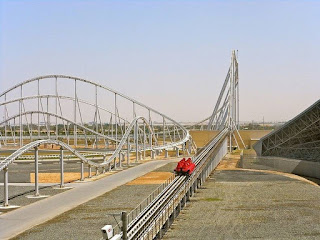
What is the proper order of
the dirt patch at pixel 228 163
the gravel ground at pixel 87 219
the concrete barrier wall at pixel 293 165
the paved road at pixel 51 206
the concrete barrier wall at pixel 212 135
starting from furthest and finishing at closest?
the concrete barrier wall at pixel 212 135 → the dirt patch at pixel 228 163 → the concrete barrier wall at pixel 293 165 → the paved road at pixel 51 206 → the gravel ground at pixel 87 219

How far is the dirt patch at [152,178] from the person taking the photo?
49.0 meters

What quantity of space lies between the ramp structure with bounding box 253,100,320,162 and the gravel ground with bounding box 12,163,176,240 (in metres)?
26.1

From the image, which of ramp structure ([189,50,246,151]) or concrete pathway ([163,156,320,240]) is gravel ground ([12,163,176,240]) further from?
ramp structure ([189,50,246,151])

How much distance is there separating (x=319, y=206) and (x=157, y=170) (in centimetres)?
2986

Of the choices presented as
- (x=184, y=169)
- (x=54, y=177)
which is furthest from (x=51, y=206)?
(x=54, y=177)

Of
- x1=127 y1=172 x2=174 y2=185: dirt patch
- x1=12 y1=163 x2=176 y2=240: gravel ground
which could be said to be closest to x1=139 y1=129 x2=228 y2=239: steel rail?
x1=12 y1=163 x2=176 y2=240: gravel ground

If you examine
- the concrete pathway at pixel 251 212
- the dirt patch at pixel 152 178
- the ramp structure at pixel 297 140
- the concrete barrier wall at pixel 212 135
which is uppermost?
the concrete barrier wall at pixel 212 135

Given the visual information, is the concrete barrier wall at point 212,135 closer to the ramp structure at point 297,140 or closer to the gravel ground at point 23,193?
the ramp structure at point 297,140

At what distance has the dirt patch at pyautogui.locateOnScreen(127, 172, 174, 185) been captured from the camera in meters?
49.0

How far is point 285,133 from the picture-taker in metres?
67.1

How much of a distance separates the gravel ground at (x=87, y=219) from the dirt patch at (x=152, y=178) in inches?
302

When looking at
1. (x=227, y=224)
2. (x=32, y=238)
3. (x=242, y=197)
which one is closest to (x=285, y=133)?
(x=242, y=197)

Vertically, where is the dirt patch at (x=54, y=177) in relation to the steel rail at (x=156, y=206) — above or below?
above

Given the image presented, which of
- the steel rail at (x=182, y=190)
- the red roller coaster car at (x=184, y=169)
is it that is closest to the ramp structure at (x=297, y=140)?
the steel rail at (x=182, y=190)
